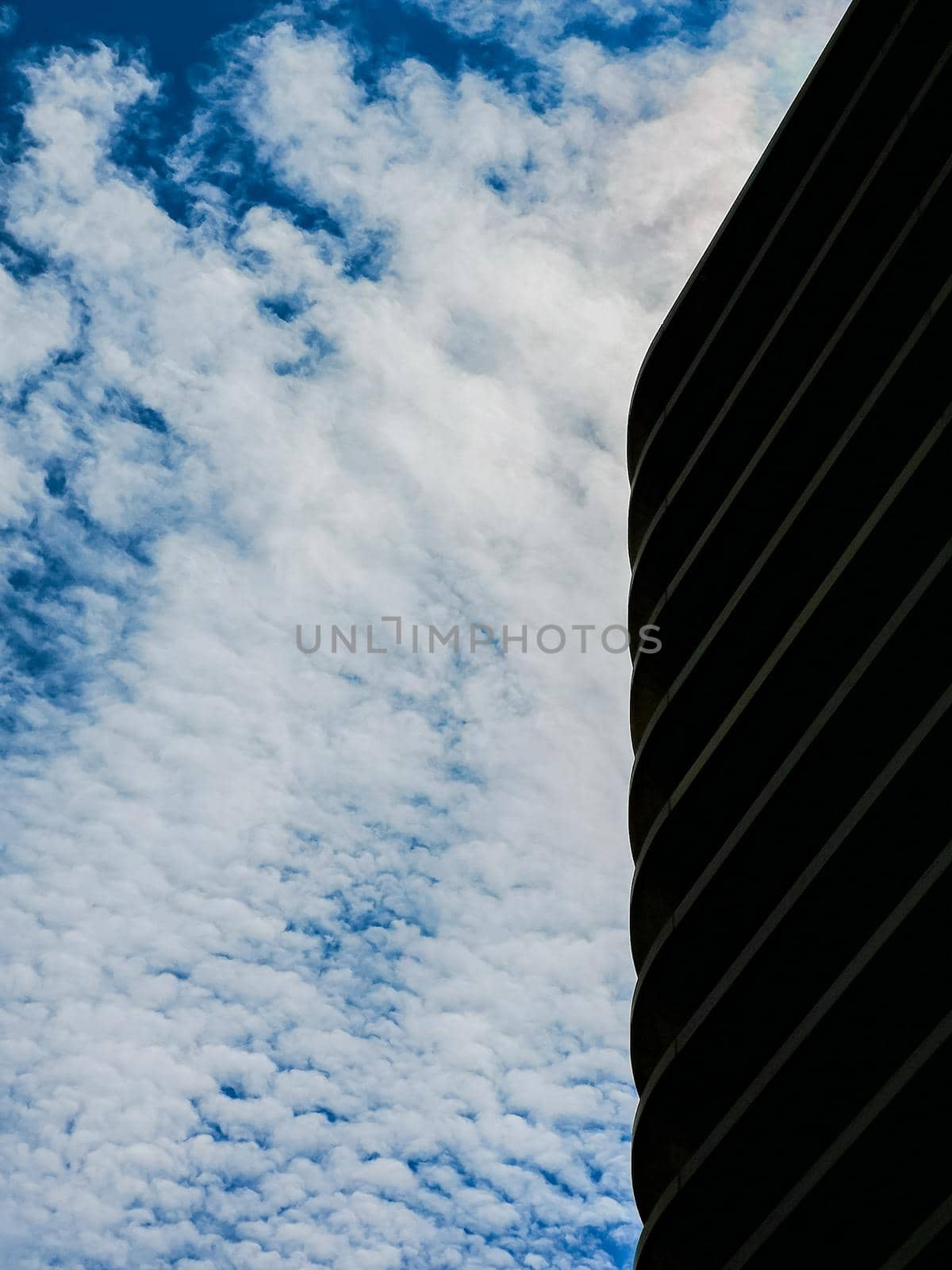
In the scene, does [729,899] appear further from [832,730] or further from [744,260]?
[744,260]

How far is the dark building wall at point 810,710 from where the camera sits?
14.2 m

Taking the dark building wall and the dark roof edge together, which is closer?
the dark building wall

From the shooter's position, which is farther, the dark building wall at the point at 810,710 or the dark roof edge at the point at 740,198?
the dark roof edge at the point at 740,198

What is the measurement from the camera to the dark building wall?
14156 millimetres

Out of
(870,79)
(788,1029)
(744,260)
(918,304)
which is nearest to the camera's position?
(788,1029)

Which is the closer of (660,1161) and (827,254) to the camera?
(660,1161)

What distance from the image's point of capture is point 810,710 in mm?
18078

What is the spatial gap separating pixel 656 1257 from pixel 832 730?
765 centimetres

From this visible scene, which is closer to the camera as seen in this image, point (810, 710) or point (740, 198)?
point (810, 710)

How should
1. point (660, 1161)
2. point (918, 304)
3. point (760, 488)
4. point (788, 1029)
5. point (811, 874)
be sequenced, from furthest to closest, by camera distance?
point (760, 488) < point (918, 304) < point (660, 1161) < point (788, 1029) < point (811, 874)

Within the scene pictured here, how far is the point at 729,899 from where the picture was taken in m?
17.8

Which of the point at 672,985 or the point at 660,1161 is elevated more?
the point at 672,985

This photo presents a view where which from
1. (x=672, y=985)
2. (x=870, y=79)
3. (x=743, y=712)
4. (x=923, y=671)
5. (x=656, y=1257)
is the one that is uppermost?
(x=870, y=79)

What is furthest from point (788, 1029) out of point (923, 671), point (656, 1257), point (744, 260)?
point (744, 260)
